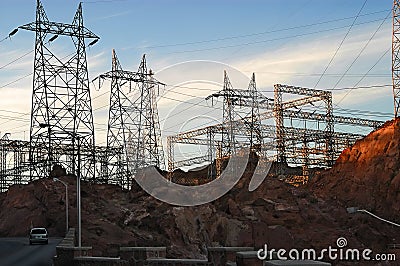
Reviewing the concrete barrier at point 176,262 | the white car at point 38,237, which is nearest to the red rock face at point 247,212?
the white car at point 38,237

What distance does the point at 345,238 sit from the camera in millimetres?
51719

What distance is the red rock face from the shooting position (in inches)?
1973

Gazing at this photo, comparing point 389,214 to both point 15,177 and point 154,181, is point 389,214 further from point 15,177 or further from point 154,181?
point 15,177

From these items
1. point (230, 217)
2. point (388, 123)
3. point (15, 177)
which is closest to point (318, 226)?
point (230, 217)

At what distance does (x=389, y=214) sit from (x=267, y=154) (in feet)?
88.2

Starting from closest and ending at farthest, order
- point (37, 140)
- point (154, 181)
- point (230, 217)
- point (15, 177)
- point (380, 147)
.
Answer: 1. point (230, 217)
2. point (37, 140)
3. point (380, 147)
4. point (154, 181)
5. point (15, 177)

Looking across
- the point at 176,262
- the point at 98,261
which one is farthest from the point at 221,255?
the point at 98,261

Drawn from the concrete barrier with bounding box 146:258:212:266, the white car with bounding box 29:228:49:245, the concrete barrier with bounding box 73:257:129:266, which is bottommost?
the white car with bounding box 29:228:49:245

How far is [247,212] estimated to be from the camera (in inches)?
2237

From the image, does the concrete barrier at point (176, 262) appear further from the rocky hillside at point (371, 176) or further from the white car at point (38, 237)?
the rocky hillside at point (371, 176)

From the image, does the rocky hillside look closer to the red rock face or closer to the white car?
the red rock face

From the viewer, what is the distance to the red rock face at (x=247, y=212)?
164ft

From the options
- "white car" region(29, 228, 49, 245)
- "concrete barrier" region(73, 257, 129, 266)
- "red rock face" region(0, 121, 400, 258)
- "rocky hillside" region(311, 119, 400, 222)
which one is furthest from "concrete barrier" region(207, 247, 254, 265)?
"rocky hillside" region(311, 119, 400, 222)

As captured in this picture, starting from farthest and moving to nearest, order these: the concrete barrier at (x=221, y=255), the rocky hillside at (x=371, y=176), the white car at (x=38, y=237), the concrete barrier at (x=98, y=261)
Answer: the rocky hillside at (x=371, y=176), the white car at (x=38, y=237), the concrete barrier at (x=98, y=261), the concrete barrier at (x=221, y=255)
